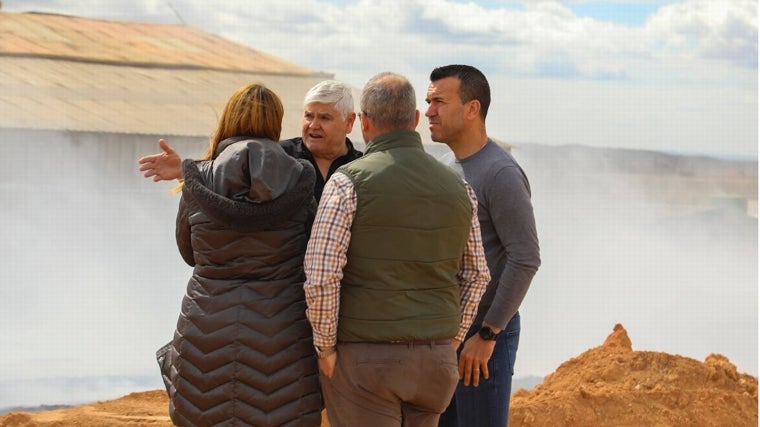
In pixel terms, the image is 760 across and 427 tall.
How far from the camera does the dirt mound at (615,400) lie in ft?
16.6

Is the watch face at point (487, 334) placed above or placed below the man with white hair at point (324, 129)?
below

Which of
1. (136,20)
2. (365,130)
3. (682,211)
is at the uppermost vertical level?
(136,20)

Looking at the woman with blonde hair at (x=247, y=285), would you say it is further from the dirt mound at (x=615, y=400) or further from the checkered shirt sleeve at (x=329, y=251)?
the dirt mound at (x=615, y=400)

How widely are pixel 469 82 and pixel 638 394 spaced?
277 centimetres

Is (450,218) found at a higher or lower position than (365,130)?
lower

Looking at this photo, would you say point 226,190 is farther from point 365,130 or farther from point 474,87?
point 474,87

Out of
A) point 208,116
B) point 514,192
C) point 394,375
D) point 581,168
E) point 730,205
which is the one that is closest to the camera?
point 394,375

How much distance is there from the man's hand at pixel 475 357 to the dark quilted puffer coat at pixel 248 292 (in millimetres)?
574

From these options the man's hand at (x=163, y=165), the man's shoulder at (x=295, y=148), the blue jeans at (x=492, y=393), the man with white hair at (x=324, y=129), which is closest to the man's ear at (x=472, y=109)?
the man with white hair at (x=324, y=129)

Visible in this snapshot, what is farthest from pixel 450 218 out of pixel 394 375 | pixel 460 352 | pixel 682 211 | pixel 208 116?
pixel 682 211

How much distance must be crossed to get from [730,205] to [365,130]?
72.4 feet

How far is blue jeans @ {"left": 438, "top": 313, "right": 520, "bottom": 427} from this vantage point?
324 centimetres

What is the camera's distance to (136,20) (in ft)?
68.3

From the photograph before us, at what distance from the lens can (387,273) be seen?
2.66 m
